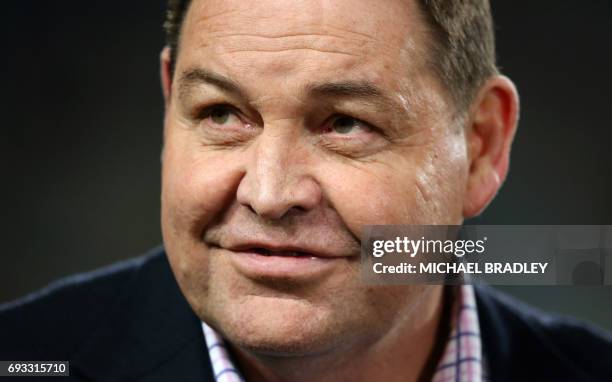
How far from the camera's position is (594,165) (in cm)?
240

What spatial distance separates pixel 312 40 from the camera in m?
1.60

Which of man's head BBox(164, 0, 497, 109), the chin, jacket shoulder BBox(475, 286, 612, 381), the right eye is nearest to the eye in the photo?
the right eye

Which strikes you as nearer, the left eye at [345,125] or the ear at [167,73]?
the left eye at [345,125]

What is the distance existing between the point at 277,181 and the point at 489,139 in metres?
0.62

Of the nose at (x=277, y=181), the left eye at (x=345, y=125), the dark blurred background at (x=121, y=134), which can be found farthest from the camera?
the dark blurred background at (x=121, y=134)

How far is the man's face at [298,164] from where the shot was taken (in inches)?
62.7

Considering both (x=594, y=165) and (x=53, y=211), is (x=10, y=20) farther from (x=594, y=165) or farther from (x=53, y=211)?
(x=594, y=165)

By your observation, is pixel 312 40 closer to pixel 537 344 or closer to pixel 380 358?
pixel 380 358

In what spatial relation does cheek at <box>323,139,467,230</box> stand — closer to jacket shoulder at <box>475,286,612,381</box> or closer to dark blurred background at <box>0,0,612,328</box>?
jacket shoulder at <box>475,286,612,381</box>

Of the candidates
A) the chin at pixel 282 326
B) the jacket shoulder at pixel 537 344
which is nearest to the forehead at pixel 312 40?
the chin at pixel 282 326

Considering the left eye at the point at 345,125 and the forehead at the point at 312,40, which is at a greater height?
the forehead at the point at 312,40

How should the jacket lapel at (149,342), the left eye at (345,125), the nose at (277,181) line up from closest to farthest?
the nose at (277,181), the left eye at (345,125), the jacket lapel at (149,342)

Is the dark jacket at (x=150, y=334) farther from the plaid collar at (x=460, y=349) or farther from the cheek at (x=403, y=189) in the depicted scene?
the cheek at (x=403, y=189)

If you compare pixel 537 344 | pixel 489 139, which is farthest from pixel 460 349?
pixel 489 139
